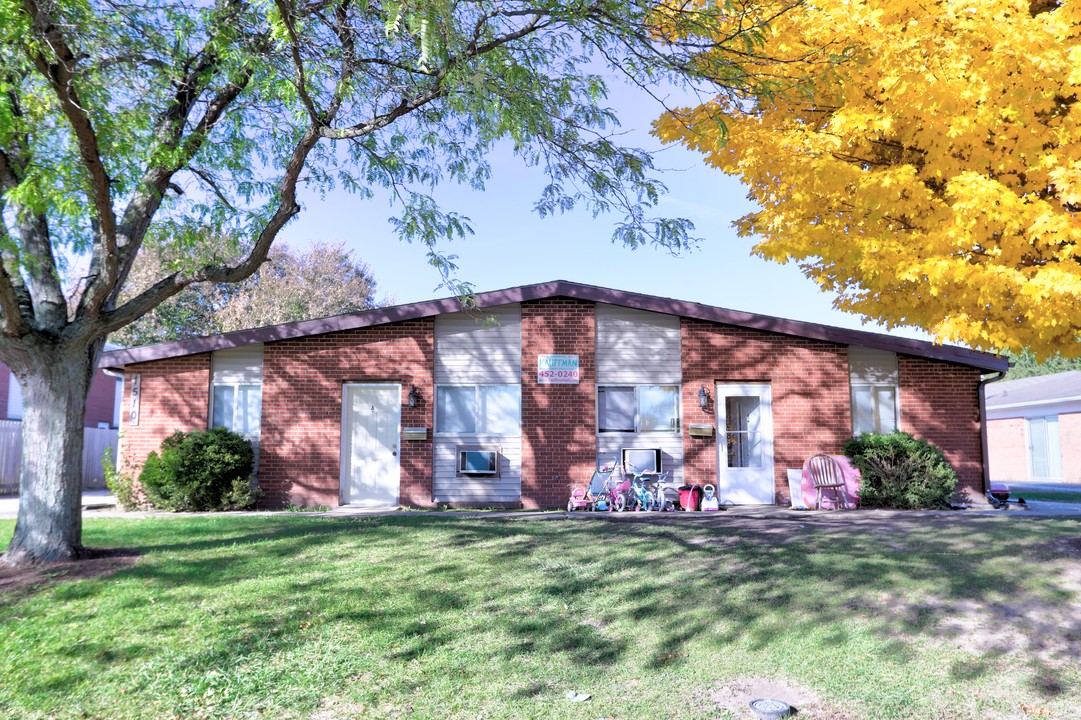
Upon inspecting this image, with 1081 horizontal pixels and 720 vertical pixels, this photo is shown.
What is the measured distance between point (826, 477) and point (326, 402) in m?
9.02

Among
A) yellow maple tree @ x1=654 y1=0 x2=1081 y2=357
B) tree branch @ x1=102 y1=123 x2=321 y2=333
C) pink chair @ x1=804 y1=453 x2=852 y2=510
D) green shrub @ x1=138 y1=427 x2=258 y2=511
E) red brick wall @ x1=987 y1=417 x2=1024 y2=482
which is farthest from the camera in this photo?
red brick wall @ x1=987 y1=417 x2=1024 y2=482

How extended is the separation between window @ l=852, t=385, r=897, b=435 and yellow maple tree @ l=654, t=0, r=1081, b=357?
3742mm

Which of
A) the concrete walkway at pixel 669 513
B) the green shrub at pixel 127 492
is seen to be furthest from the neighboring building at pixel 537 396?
the concrete walkway at pixel 669 513

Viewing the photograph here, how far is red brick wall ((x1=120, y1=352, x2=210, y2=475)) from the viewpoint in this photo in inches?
523

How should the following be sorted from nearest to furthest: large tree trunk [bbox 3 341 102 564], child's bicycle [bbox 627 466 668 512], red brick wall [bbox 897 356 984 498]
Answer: large tree trunk [bbox 3 341 102 564], child's bicycle [bbox 627 466 668 512], red brick wall [bbox 897 356 984 498]

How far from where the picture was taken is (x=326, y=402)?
522 inches

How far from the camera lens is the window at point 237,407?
528 inches

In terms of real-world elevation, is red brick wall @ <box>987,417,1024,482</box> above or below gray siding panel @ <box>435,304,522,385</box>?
below

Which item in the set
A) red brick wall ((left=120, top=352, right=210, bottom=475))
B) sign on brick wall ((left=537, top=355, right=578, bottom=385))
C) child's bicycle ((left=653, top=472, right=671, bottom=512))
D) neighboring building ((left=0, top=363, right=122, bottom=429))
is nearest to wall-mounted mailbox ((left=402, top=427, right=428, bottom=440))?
sign on brick wall ((left=537, top=355, right=578, bottom=385))

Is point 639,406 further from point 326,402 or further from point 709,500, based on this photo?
point 326,402

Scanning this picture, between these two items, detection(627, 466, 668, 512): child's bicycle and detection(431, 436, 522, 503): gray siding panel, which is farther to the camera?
detection(431, 436, 522, 503): gray siding panel

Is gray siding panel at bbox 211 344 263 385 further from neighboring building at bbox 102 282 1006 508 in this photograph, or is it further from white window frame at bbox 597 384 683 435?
white window frame at bbox 597 384 683 435

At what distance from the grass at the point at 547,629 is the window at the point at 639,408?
5.11 meters

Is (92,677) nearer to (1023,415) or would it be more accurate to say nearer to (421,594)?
(421,594)
